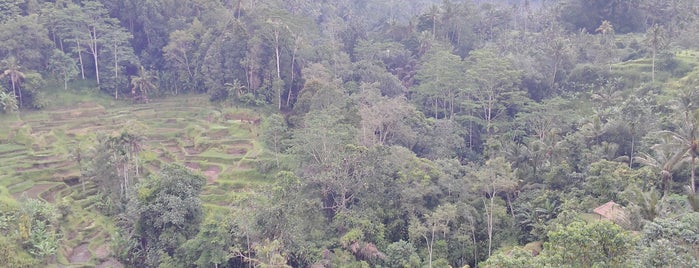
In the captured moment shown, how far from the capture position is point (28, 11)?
127 feet

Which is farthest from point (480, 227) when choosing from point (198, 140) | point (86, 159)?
point (86, 159)

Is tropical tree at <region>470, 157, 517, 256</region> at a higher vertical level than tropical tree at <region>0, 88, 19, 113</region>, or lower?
lower

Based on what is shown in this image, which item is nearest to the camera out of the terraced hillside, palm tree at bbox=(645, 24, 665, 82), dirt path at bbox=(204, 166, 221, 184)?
the terraced hillside

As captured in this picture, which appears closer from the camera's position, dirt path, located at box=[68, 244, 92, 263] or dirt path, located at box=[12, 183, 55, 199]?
dirt path, located at box=[68, 244, 92, 263]

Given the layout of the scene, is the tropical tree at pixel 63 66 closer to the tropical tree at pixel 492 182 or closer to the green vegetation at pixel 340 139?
the green vegetation at pixel 340 139

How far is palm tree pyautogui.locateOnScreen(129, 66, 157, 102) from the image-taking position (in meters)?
38.4

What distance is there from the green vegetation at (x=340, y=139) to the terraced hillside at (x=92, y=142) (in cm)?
14

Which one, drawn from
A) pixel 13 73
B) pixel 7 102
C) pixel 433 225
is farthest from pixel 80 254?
pixel 13 73

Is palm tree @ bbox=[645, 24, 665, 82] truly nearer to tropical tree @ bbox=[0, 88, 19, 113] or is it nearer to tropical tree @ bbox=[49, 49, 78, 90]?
tropical tree @ bbox=[49, 49, 78, 90]

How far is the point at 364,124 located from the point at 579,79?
18.2 meters

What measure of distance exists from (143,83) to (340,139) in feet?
69.8

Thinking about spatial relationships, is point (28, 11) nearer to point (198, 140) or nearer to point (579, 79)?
point (198, 140)

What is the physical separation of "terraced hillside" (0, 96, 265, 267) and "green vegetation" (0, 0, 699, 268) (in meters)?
0.14

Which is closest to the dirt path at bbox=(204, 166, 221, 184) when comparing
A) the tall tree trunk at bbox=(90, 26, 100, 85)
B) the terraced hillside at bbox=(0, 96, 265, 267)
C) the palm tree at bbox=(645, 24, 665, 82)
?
the terraced hillside at bbox=(0, 96, 265, 267)
